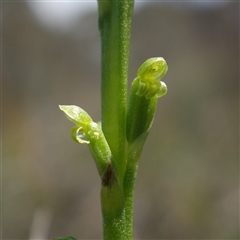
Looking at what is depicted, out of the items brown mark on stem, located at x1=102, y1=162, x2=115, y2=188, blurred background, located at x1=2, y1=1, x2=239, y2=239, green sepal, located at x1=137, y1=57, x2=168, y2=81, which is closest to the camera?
brown mark on stem, located at x1=102, y1=162, x2=115, y2=188

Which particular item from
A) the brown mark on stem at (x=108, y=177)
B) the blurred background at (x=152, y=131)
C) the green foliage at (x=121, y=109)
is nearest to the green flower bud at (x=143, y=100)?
the green foliage at (x=121, y=109)

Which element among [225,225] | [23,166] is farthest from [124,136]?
[23,166]

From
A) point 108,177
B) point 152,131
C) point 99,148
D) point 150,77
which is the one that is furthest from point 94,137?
point 152,131

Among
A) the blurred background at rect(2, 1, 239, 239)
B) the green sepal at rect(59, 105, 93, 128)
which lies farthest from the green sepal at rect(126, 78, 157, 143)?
the blurred background at rect(2, 1, 239, 239)

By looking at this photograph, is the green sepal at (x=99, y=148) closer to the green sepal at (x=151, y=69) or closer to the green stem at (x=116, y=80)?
the green stem at (x=116, y=80)

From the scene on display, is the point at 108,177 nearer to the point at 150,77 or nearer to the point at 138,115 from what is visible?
the point at 138,115

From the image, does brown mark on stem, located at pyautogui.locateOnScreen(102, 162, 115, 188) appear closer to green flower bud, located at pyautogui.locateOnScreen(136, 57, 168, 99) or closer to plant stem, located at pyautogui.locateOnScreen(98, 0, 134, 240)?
plant stem, located at pyautogui.locateOnScreen(98, 0, 134, 240)

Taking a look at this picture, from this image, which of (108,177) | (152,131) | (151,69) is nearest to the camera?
(108,177)

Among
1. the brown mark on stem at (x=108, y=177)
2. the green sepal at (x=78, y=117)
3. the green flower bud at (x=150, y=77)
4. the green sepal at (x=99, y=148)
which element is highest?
the green flower bud at (x=150, y=77)
